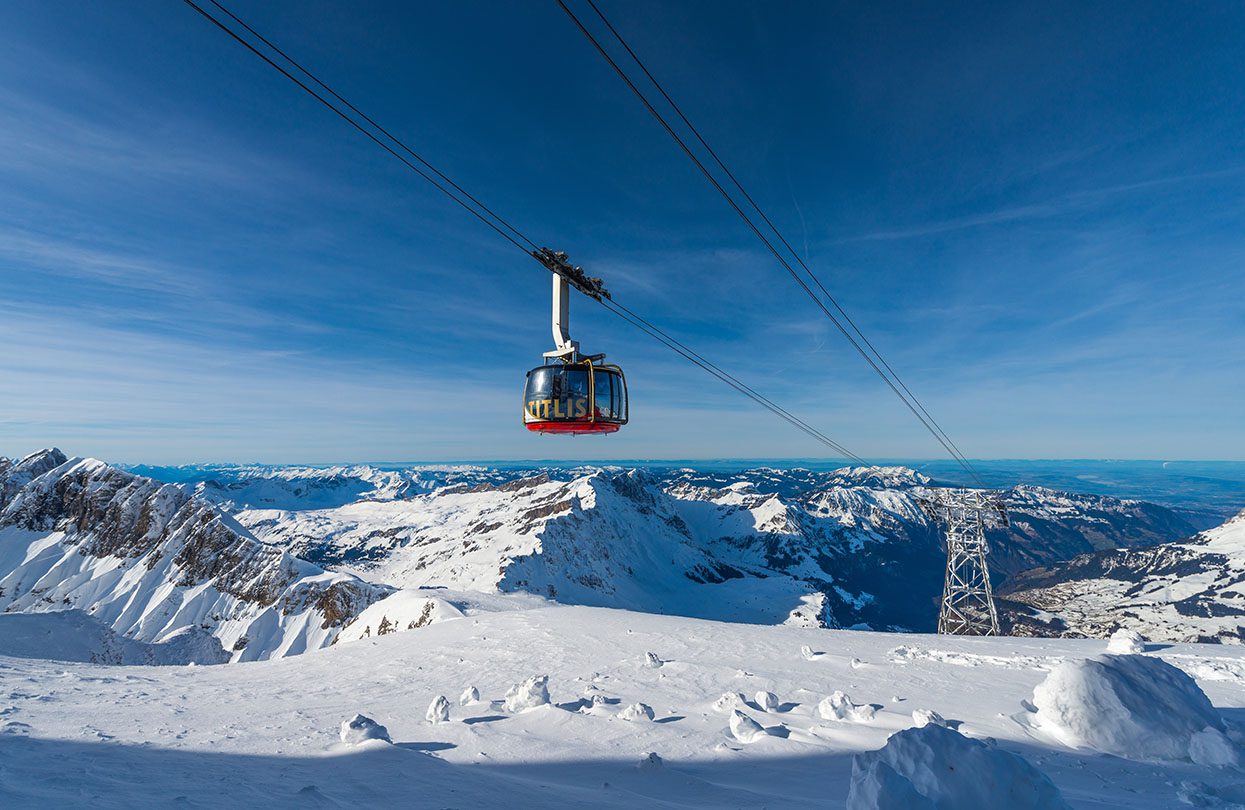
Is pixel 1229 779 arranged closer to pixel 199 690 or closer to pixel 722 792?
pixel 722 792

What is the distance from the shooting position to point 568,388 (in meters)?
15.8

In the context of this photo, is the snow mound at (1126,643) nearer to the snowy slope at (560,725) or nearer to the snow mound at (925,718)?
the snowy slope at (560,725)

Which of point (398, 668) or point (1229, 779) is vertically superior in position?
point (1229, 779)

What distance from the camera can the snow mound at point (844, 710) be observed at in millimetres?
10344

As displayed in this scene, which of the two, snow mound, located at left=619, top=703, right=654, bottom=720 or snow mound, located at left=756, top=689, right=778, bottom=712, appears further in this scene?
snow mound, located at left=756, top=689, right=778, bottom=712

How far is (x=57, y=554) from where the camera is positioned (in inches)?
5694

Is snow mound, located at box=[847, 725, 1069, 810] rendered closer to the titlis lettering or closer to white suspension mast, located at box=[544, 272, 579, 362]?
the titlis lettering

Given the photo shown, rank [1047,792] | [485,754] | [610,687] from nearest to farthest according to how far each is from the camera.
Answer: [1047,792], [485,754], [610,687]

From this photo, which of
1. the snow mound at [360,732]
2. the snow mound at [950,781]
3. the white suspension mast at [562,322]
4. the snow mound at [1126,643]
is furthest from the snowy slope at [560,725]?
the white suspension mast at [562,322]

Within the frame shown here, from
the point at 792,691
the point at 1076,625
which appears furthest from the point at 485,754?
the point at 1076,625

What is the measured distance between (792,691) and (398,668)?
42.7ft

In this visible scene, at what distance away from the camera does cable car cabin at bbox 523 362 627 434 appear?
15.7 meters

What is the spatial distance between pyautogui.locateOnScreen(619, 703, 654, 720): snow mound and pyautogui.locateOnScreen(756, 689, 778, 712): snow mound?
254 centimetres

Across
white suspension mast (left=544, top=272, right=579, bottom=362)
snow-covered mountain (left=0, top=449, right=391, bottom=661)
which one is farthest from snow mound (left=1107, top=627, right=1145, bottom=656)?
snow-covered mountain (left=0, top=449, right=391, bottom=661)
